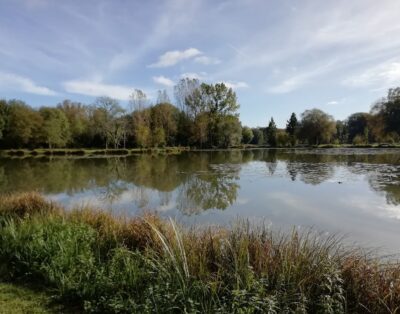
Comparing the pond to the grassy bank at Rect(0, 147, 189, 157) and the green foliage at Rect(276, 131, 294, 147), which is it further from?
the green foliage at Rect(276, 131, 294, 147)

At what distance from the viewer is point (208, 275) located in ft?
13.7

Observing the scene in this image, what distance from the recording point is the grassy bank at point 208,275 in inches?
149

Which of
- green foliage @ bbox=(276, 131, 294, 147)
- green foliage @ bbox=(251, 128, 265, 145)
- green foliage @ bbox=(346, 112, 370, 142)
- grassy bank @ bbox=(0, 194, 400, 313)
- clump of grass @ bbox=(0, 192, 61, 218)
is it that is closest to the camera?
grassy bank @ bbox=(0, 194, 400, 313)

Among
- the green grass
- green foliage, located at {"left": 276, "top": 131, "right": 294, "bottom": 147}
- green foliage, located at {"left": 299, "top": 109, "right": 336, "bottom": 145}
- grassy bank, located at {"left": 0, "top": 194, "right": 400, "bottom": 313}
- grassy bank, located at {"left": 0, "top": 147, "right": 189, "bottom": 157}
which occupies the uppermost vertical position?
green foliage, located at {"left": 299, "top": 109, "right": 336, "bottom": 145}

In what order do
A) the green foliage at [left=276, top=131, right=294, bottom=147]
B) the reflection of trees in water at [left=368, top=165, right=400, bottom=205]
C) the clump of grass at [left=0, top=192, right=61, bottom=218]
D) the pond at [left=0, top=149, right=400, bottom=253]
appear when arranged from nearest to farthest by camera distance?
1. the clump of grass at [left=0, top=192, right=61, bottom=218]
2. the pond at [left=0, top=149, right=400, bottom=253]
3. the reflection of trees in water at [left=368, top=165, right=400, bottom=205]
4. the green foliage at [left=276, top=131, right=294, bottom=147]

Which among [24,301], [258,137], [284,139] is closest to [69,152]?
[284,139]

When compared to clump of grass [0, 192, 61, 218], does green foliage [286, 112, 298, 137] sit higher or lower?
higher

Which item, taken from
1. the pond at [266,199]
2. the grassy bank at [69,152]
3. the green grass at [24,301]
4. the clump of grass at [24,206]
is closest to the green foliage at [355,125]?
the grassy bank at [69,152]

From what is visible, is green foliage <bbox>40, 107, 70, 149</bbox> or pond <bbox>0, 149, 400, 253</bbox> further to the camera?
green foliage <bbox>40, 107, 70, 149</bbox>

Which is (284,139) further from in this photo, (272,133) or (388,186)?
(388,186)

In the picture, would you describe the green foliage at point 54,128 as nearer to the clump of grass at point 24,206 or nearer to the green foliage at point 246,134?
the green foliage at point 246,134

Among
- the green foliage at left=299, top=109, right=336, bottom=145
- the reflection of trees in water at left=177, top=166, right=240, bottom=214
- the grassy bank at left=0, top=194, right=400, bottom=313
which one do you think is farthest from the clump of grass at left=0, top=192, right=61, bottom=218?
the green foliage at left=299, top=109, right=336, bottom=145

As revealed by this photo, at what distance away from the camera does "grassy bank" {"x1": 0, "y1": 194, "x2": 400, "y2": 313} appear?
3.77 metres

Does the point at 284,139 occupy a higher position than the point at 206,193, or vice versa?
the point at 284,139
